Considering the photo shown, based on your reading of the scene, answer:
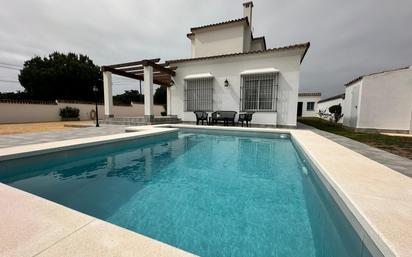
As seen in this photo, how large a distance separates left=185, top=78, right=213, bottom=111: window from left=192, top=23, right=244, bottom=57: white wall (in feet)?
10.0

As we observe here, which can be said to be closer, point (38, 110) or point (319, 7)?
point (319, 7)

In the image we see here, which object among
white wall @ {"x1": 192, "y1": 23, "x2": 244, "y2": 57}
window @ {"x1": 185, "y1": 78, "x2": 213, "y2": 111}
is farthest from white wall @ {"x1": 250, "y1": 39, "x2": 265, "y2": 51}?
window @ {"x1": 185, "y1": 78, "x2": 213, "y2": 111}

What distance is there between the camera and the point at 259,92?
983 cm

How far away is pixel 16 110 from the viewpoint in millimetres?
12250

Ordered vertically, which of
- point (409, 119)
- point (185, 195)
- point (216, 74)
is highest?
point (216, 74)

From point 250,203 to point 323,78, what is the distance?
34.0 m

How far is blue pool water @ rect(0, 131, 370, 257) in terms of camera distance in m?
1.66

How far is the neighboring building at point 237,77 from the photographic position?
9.11 m

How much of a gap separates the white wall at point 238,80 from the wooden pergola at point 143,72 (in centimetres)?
140

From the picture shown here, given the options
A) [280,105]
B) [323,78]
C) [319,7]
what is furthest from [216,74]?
[323,78]

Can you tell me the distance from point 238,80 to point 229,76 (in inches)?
24.1

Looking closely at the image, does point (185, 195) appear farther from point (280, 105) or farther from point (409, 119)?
point (409, 119)

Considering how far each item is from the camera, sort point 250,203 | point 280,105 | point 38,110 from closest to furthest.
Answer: point 250,203
point 280,105
point 38,110

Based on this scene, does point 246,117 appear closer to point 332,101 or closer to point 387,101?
point 387,101
